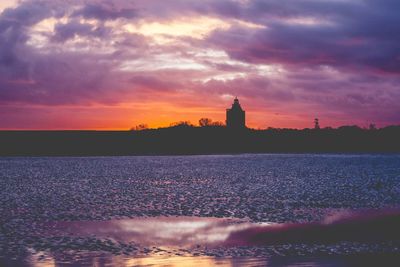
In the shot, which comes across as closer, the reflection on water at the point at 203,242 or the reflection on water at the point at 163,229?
the reflection on water at the point at 203,242

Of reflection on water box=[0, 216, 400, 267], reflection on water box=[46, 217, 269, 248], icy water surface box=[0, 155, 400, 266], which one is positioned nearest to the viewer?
reflection on water box=[0, 216, 400, 267]

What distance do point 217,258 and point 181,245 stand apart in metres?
2.24

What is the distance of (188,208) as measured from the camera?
2461 centimetres

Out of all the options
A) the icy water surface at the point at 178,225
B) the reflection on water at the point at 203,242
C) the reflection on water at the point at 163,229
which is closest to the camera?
the reflection on water at the point at 203,242

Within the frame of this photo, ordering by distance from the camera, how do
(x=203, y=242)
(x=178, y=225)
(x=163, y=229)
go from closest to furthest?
(x=203, y=242), (x=163, y=229), (x=178, y=225)

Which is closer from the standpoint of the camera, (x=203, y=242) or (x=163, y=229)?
(x=203, y=242)

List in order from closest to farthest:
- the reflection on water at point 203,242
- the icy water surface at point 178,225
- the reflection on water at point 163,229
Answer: the reflection on water at point 203,242 < the icy water surface at point 178,225 < the reflection on water at point 163,229

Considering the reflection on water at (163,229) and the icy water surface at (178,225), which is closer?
the icy water surface at (178,225)

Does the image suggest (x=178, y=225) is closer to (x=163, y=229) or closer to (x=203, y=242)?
(x=163, y=229)

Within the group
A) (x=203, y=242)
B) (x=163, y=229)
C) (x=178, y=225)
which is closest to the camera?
(x=203, y=242)

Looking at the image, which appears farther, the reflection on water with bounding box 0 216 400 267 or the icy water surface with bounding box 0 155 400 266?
the icy water surface with bounding box 0 155 400 266

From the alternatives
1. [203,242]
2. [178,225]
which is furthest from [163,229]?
[203,242]

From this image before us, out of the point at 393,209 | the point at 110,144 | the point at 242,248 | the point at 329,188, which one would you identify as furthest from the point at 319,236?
the point at 110,144

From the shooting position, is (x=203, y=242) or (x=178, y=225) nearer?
(x=203, y=242)
